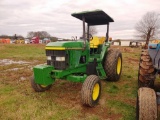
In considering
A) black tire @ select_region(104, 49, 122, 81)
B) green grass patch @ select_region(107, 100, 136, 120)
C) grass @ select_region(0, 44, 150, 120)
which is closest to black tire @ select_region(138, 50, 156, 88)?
grass @ select_region(0, 44, 150, 120)

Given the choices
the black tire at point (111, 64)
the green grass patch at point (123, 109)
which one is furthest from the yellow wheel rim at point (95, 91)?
the black tire at point (111, 64)

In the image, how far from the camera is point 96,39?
21.7 ft

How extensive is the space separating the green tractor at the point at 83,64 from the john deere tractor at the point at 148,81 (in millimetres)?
1225

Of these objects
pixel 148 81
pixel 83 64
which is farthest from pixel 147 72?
pixel 83 64

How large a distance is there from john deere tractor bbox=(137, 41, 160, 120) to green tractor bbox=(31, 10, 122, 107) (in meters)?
1.22

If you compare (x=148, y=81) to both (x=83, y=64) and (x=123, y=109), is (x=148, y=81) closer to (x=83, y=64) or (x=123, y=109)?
(x=123, y=109)

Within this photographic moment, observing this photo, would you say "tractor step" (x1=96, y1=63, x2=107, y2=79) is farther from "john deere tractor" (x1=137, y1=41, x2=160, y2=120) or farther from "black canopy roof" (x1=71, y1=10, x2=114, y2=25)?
"black canopy roof" (x1=71, y1=10, x2=114, y2=25)

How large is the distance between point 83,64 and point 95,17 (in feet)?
5.80

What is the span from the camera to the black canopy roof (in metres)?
5.83

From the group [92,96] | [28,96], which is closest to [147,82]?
[92,96]

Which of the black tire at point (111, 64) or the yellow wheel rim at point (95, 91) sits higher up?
the black tire at point (111, 64)

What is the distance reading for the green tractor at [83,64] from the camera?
15.7 ft

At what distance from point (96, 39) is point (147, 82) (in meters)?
Result: 2.45

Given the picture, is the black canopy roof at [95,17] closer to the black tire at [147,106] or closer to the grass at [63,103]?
the grass at [63,103]
